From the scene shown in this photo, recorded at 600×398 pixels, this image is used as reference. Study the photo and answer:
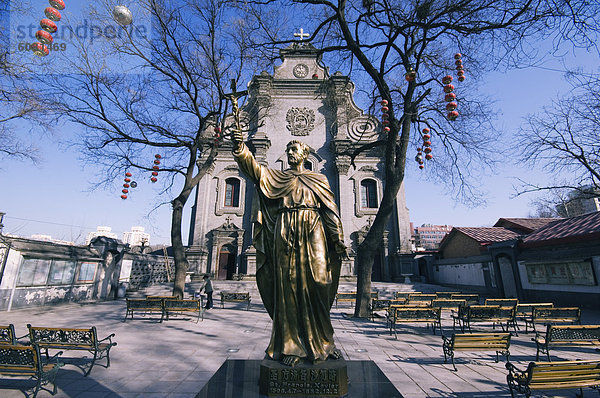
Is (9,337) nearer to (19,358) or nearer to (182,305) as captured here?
(19,358)

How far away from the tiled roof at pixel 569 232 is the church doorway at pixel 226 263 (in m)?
17.3

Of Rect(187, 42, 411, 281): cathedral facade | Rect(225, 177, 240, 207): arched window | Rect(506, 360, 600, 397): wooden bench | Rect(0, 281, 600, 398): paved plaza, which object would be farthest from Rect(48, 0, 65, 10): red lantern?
Rect(225, 177, 240, 207): arched window

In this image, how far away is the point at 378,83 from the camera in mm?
10531

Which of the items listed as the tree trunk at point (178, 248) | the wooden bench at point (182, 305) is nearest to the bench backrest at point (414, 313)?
the wooden bench at point (182, 305)

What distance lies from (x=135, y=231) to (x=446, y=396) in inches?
3510

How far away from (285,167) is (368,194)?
22.1 ft

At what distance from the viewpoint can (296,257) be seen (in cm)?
307

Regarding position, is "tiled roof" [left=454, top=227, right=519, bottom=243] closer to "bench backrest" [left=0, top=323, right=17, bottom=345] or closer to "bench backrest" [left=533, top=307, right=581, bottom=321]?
"bench backrest" [left=533, top=307, right=581, bottom=321]

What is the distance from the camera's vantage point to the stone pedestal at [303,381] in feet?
8.50

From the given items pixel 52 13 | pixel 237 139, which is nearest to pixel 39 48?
pixel 52 13

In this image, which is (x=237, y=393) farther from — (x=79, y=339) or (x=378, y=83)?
(x=378, y=83)

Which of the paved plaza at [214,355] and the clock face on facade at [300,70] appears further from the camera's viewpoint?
the clock face on facade at [300,70]

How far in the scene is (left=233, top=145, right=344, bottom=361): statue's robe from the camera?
2.98 meters

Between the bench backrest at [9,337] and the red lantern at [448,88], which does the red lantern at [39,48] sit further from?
the red lantern at [448,88]
